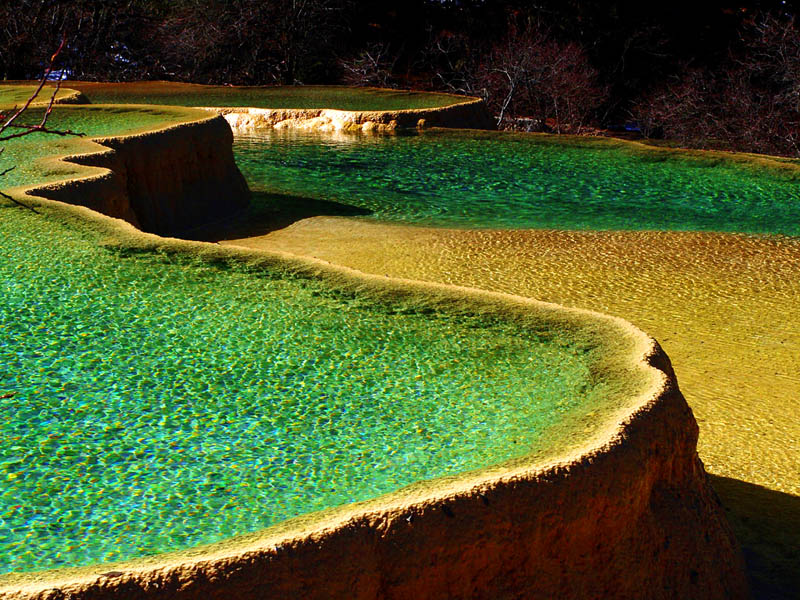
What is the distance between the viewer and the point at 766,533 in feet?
10.9

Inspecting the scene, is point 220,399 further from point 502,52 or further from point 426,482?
point 502,52

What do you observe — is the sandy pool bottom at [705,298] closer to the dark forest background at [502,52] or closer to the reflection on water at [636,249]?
the reflection on water at [636,249]

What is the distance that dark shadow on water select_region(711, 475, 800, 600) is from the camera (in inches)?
120

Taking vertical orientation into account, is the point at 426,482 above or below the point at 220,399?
above

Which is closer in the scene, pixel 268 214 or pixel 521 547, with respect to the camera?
pixel 521 547

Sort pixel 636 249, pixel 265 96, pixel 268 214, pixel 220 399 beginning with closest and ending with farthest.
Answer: pixel 220 399 < pixel 636 249 < pixel 268 214 < pixel 265 96

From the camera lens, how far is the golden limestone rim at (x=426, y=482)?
1.79 m

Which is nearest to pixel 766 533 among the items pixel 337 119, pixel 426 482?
pixel 426 482

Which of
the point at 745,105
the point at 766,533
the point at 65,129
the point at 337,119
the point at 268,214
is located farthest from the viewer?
the point at 745,105

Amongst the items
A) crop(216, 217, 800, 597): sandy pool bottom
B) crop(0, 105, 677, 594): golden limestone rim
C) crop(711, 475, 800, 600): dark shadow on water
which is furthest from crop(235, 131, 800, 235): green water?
crop(711, 475, 800, 600): dark shadow on water

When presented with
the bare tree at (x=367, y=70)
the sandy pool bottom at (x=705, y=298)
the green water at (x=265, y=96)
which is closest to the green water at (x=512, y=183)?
the sandy pool bottom at (x=705, y=298)

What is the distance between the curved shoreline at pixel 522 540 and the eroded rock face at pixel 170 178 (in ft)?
13.0

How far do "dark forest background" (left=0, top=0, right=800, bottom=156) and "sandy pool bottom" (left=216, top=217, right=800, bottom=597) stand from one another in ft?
26.9

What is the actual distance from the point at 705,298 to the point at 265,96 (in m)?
9.34
